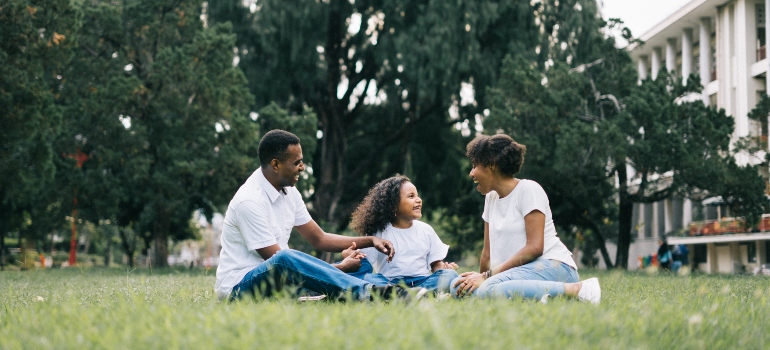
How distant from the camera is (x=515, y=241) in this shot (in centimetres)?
631

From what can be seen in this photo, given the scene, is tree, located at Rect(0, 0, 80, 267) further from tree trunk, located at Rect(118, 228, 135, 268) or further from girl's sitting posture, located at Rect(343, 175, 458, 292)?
tree trunk, located at Rect(118, 228, 135, 268)

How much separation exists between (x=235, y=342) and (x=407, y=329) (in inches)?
29.3

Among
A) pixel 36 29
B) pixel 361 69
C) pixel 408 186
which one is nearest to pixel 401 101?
pixel 361 69

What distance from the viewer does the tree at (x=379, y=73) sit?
82.2 ft

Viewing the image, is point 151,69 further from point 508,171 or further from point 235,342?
point 235,342

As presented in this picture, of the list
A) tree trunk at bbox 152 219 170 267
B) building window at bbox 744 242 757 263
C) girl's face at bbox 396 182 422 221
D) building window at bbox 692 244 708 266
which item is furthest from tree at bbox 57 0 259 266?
building window at bbox 692 244 708 266

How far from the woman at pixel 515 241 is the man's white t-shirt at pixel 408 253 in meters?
0.78

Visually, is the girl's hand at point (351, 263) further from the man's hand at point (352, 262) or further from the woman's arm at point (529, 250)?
the woman's arm at point (529, 250)

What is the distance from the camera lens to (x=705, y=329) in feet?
13.7

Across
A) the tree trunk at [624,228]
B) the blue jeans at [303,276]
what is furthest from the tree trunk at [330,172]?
the blue jeans at [303,276]

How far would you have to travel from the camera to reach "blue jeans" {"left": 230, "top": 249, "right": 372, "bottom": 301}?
18.7 feet

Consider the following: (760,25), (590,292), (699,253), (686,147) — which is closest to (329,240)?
(590,292)

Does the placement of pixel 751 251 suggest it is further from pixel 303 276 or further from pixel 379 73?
pixel 303 276

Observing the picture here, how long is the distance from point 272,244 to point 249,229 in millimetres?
194
